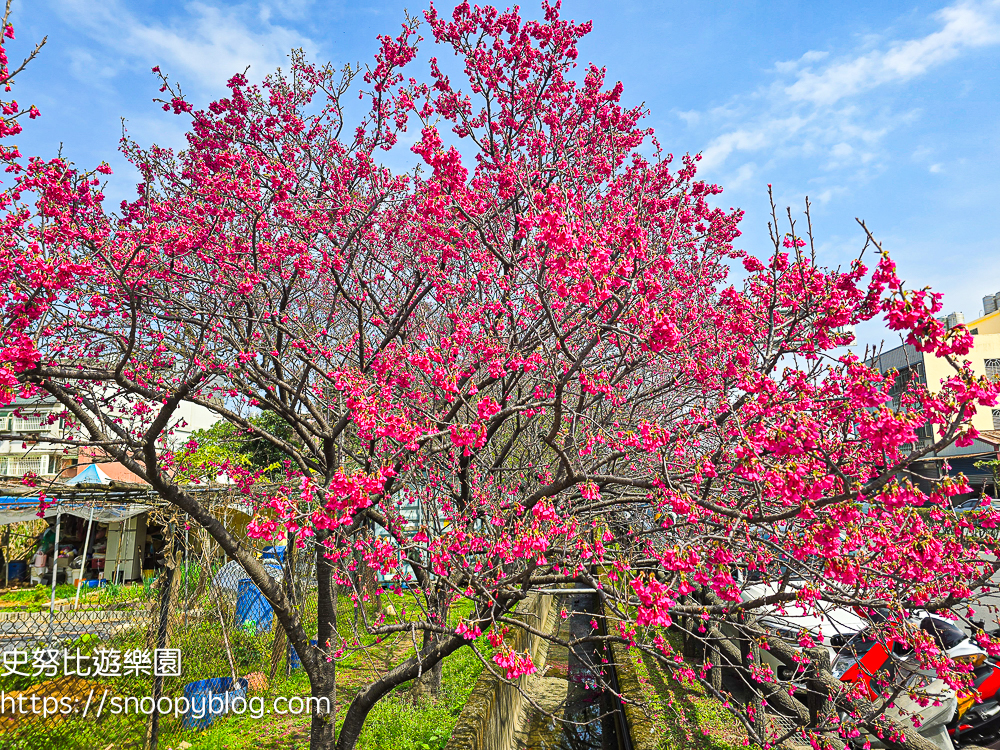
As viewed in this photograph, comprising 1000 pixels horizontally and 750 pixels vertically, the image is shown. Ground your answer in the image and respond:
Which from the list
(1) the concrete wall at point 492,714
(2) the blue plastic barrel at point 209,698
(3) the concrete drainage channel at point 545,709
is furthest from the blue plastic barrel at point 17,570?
(1) the concrete wall at point 492,714

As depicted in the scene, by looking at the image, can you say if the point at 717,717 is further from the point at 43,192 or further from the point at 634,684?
the point at 43,192

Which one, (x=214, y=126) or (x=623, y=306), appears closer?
(x=623, y=306)

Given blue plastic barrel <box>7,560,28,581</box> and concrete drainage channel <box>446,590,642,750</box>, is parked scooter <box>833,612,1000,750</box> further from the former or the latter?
blue plastic barrel <box>7,560,28,581</box>

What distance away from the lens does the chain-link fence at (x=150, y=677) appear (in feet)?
17.4

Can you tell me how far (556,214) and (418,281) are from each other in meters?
2.17

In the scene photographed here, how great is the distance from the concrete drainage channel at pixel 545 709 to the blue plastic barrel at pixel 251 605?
4.22 m

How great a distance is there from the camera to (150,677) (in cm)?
589

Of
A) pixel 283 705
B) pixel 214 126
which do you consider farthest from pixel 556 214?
pixel 283 705

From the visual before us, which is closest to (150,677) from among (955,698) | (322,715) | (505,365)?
(322,715)

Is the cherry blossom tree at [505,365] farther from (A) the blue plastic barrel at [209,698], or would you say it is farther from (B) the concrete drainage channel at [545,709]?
(A) the blue plastic barrel at [209,698]

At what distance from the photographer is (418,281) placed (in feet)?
16.6

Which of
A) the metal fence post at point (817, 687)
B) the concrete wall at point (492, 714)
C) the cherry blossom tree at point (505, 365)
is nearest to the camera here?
the cherry blossom tree at point (505, 365)

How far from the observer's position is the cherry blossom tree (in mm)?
3094

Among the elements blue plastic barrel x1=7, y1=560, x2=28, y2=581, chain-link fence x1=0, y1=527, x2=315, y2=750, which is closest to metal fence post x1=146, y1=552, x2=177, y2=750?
chain-link fence x1=0, y1=527, x2=315, y2=750
